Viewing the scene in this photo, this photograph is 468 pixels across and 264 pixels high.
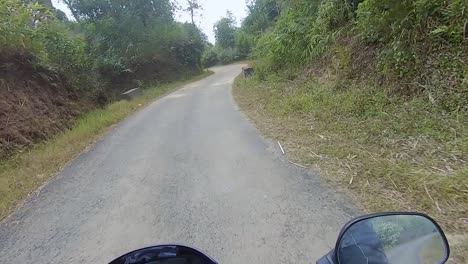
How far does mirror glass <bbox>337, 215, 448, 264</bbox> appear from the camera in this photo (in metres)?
1.30

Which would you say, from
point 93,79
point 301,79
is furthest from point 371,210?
point 93,79

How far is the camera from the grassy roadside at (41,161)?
177 inches

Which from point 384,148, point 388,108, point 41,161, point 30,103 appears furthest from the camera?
point 30,103

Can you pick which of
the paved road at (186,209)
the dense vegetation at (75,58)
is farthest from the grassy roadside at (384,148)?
the dense vegetation at (75,58)

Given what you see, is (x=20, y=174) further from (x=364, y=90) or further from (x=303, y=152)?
(x=364, y=90)

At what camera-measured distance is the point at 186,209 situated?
338cm

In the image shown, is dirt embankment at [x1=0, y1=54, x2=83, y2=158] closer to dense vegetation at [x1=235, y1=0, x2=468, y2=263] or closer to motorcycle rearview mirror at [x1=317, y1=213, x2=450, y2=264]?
dense vegetation at [x1=235, y1=0, x2=468, y2=263]

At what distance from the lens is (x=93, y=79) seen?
1359cm

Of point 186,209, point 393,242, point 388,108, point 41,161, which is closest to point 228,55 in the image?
point 41,161

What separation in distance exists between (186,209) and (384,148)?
2.63 metres

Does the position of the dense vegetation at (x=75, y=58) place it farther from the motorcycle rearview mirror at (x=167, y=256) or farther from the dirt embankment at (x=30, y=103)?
the motorcycle rearview mirror at (x=167, y=256)

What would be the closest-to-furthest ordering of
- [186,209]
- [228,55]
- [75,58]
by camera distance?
[186,209] < [75,58] < [228,55]

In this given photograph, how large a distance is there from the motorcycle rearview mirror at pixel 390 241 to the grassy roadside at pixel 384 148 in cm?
93

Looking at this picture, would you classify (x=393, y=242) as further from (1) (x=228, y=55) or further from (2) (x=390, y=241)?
(1) (x=228, y=55)
